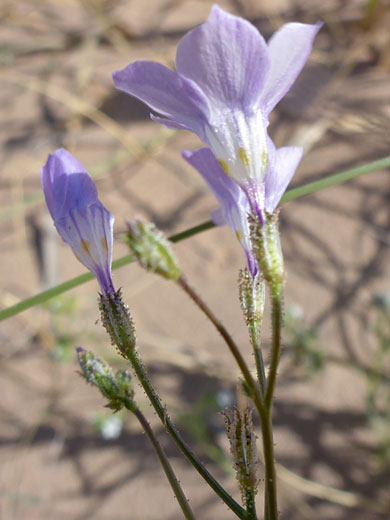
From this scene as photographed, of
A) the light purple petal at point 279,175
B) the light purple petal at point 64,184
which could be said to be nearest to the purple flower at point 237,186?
the light purple petal at point 279,175

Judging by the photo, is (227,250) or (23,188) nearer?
(227,250)

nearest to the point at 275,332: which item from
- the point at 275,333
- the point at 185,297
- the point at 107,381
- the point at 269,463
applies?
the point at 275,333

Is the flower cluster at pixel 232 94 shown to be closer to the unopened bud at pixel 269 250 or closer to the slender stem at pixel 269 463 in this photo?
the unopened bud at pixel 269 250

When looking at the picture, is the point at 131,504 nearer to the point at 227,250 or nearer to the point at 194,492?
the point at 194,492

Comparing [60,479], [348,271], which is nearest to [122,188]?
[348,271]

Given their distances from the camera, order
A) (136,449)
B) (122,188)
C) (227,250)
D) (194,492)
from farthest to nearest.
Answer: (122,188)
(227,250)
(136,449)
(194,492)

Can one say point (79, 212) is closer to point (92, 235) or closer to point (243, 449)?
point (92, 235)
